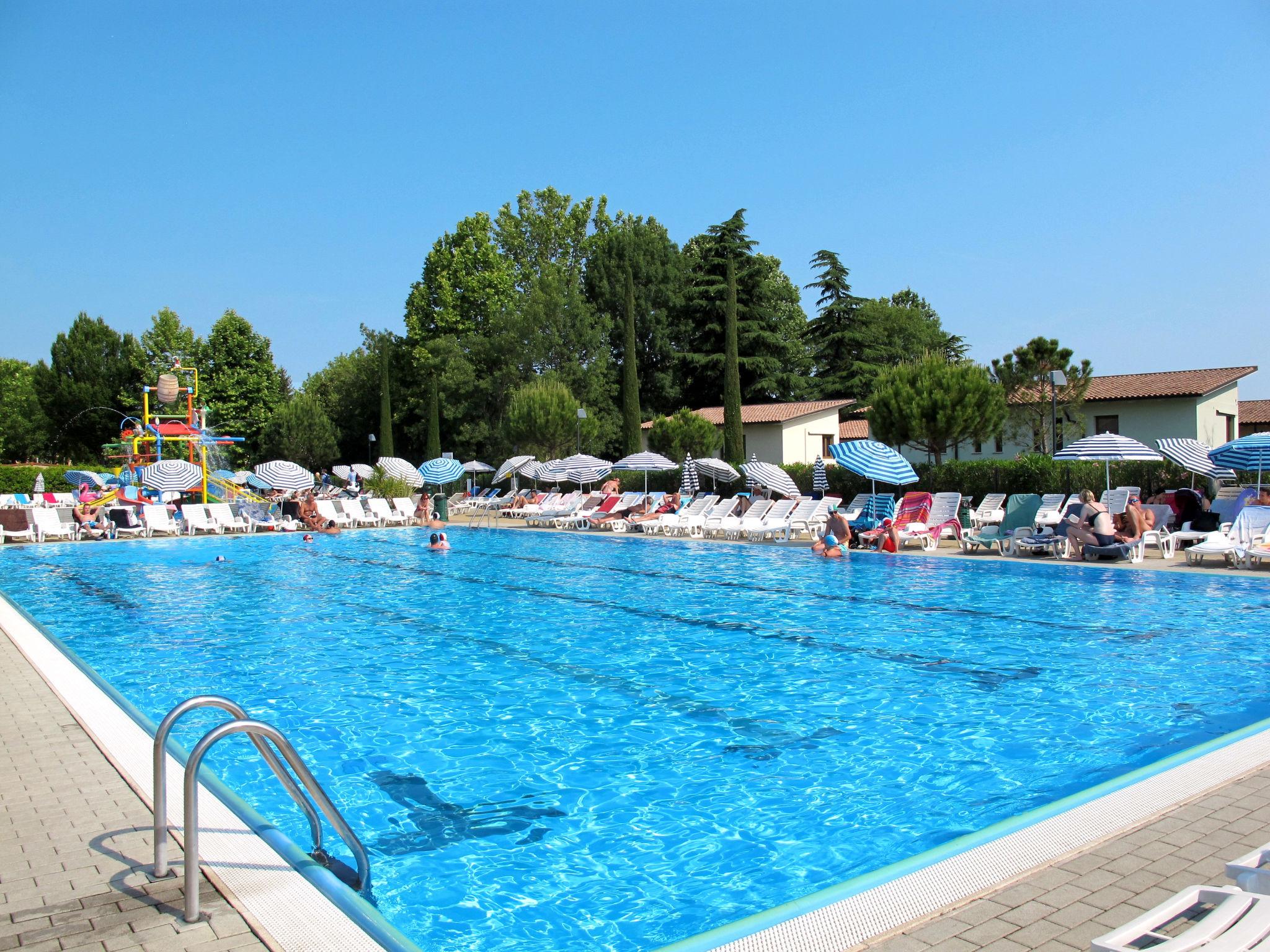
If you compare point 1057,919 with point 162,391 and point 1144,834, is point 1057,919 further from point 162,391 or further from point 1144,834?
point 162,391

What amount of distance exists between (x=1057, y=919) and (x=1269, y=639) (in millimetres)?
7460

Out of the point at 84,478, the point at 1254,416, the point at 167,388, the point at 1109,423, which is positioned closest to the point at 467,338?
the point at 167,388

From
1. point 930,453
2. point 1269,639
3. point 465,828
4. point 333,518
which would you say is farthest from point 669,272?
point 465,828

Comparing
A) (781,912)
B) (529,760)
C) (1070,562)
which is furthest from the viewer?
(1070,562)

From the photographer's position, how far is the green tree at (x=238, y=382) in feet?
167

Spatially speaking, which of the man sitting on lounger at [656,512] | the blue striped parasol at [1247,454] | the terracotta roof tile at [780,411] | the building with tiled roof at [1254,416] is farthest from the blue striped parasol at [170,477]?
the building with tiled roof at [1254,416]

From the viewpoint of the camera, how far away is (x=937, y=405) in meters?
25.9

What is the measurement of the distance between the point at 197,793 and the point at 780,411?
38211 mm

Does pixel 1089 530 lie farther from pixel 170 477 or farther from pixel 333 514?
pixel 170 477

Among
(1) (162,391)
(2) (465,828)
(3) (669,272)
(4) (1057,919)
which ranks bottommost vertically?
(2) (465,828)

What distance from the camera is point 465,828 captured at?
500 cm

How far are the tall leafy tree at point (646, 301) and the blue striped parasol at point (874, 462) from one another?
29635 mm

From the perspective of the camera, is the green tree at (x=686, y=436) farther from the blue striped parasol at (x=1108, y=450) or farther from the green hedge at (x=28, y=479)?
the green hedge at (x=28, y=479)

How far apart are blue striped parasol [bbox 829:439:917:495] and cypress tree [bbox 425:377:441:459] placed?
99.4 ft
